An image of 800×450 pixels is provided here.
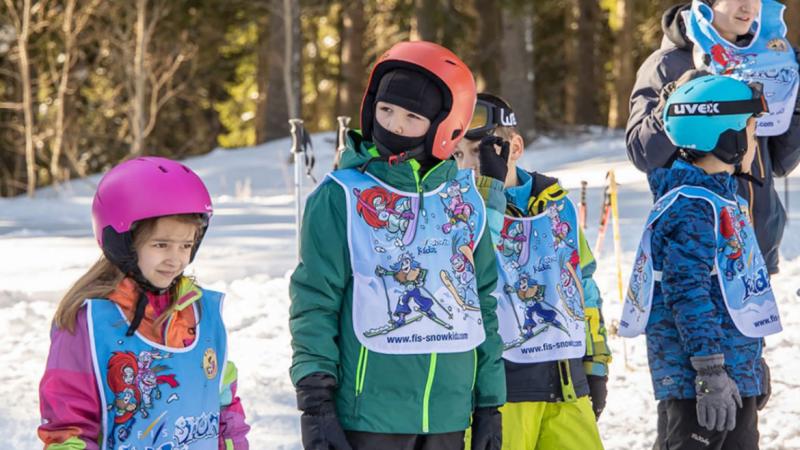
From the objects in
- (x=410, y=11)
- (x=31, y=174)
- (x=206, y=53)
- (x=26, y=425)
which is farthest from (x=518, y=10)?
(x=26, y=425)

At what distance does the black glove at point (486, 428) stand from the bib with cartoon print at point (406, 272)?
9.0 inches

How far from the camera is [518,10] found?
2230 cm

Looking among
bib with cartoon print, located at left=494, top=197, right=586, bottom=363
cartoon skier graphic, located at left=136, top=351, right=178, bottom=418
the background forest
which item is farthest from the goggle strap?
the background forest

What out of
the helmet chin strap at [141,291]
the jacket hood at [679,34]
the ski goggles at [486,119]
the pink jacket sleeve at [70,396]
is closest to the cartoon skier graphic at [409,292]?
the helmet chin strap at [141,291]

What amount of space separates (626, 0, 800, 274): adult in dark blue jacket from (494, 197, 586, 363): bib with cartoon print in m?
0.71

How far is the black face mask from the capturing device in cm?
373

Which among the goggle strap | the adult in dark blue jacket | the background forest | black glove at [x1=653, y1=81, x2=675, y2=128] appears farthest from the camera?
the background forest

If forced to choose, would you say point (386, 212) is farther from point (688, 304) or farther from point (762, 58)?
point (762, 58)

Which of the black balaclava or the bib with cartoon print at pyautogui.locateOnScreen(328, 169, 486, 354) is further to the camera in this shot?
the black balaclava

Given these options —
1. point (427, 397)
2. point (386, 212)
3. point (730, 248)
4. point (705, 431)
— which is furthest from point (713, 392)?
point (386, 212)

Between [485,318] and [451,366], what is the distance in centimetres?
25

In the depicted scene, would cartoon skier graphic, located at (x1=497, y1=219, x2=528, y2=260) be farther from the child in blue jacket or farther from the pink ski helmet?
the pink ski helmet

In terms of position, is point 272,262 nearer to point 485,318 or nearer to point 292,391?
point 292,391

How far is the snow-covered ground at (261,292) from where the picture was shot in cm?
636
